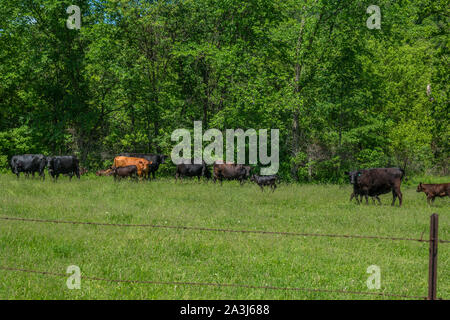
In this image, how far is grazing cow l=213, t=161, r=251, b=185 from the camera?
1097 inches

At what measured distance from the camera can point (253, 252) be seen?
9875 millimetres

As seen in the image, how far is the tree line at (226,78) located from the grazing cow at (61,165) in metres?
6.18

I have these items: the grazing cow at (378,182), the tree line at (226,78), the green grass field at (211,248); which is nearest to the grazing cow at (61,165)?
the tree line at (226,78)

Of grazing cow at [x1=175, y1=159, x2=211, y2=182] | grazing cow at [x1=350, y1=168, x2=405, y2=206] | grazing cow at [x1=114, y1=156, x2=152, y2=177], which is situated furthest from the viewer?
A: grazing cow at [x1=175, y1=159, x2=211, y2=182]

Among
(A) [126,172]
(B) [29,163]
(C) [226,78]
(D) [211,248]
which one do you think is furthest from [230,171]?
(D) [211,248]

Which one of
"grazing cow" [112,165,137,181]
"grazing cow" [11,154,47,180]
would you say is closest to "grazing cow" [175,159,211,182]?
"grazing cow" [112,165,137,181]

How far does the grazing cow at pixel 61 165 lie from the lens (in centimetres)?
2612

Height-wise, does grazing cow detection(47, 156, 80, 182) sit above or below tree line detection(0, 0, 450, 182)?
below

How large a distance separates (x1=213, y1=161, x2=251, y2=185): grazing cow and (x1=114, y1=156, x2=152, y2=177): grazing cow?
169 inches

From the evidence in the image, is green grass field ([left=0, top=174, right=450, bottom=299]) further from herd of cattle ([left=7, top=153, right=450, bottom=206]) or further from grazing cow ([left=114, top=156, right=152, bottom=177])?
grazing cow ([left=114, top=156, right=152, bottom=177])

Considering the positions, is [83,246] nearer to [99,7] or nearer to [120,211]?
[120,211]
